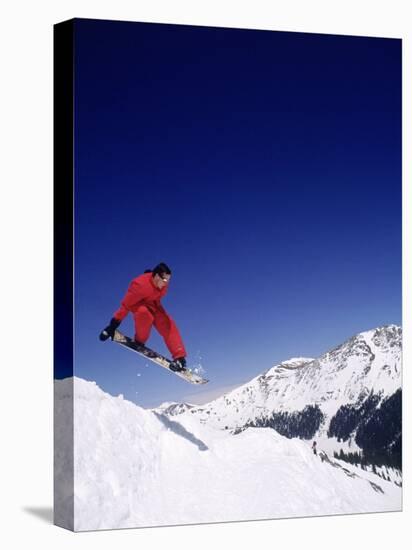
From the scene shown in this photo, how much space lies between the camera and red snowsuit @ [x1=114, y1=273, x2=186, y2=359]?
43.8 ft

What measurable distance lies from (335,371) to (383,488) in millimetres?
1096

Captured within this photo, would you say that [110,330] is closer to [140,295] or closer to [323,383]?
[140,295]

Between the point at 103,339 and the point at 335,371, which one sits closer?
the point at 103,339

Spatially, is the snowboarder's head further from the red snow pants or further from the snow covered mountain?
the snow covered mountain

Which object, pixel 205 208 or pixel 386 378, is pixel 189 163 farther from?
pixel 386 378

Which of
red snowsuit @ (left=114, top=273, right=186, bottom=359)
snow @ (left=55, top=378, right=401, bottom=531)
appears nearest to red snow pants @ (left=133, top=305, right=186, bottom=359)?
red snowsuit @ (left=114, top=273, right=186, bottom=359)

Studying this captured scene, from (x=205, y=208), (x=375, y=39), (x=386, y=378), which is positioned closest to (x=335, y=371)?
(x=386, y=378)

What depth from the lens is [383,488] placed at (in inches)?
568

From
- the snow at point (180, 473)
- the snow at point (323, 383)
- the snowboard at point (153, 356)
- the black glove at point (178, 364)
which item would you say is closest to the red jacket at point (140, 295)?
the snowboard at point (153, 356)

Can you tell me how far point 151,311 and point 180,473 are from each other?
130cm

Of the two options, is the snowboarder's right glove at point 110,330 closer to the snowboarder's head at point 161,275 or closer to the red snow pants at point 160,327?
the red snow pants at point 160,327

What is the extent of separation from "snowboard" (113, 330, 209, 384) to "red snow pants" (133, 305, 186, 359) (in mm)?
62

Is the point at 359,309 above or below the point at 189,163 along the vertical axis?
below

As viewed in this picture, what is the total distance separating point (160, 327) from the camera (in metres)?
13.5
